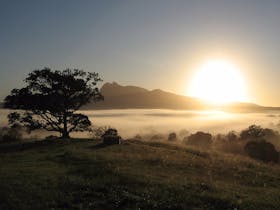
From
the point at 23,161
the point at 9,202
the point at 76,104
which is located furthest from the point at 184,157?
the point at 76,104

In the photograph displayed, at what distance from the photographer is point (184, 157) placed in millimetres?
39625

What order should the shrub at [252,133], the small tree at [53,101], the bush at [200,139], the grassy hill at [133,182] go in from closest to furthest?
the grassy hill at [133,182], the small tree at [53,101], the shrub at [252,133], the bush at [200,139]

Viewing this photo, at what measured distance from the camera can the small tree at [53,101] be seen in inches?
2405

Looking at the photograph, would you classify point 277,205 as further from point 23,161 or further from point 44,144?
point 44,144

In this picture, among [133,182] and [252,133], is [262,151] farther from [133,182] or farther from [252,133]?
[252,133]

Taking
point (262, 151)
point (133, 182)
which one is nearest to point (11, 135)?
point (262, 151)

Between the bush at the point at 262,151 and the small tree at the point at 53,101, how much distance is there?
103ft

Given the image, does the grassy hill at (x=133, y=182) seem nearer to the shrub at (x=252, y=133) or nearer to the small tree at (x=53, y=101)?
the small tree at (x=53, y=101)

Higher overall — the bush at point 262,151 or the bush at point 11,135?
the bush at point 11,135

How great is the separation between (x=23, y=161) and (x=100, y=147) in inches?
468

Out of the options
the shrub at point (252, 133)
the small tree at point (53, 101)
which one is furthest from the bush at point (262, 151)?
the shrub at point (252, 133)

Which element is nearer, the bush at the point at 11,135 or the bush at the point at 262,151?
the bush at the point at 11,135

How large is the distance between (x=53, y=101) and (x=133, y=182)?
129ft

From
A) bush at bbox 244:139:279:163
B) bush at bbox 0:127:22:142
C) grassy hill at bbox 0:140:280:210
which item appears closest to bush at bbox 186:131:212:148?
bush at bbox 0:127:22:142
